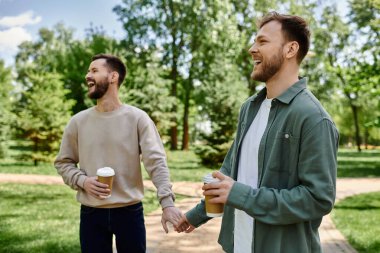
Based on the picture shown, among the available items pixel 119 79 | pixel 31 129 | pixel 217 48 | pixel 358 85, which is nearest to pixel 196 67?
pixel 217 48

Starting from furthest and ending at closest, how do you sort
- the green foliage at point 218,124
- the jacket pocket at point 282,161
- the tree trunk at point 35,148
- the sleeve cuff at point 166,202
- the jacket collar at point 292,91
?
the tree trunk at point 35,148, the green foliage at point 218,124, the sleeve cuff at point 166,202, the jacket collar at point 292,91, the jacket pocket at point 282,161

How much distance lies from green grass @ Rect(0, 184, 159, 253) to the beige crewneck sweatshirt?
9.87ft

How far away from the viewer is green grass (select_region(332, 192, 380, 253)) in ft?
23.0

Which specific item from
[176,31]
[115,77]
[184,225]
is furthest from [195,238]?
[176,31]

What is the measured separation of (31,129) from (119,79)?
16.7 metres

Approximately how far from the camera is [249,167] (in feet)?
7.99

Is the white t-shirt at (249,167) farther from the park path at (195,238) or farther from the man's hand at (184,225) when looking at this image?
the park path at (195,238)

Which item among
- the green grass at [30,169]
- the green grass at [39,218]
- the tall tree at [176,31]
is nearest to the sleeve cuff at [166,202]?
the green grass at [39,218]

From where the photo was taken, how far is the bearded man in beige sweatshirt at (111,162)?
11.5ft

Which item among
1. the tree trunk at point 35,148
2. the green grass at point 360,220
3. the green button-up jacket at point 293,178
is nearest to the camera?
the green button-up jacket at point 293,178

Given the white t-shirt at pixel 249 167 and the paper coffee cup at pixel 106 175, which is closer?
the white t-shirt at pixel 249 167

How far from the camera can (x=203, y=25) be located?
1296 inches

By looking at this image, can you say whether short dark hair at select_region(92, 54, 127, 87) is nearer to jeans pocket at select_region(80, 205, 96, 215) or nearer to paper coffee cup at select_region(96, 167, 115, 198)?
paper coffee cup at select_region(96, 167, 115, 198)

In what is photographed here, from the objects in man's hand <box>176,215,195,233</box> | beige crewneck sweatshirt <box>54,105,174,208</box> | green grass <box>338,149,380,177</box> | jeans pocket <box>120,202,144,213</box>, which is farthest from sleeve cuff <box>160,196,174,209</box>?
green grass <box>338,149,380,177</box>
